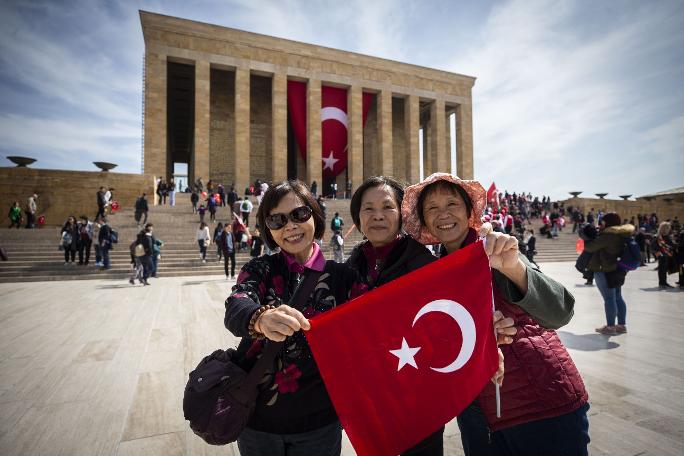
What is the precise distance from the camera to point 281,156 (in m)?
23.9

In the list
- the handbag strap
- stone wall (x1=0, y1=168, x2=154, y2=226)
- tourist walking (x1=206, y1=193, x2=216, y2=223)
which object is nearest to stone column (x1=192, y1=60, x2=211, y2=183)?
stone wall (x1=0, y1=168, x2=154, y2=226)

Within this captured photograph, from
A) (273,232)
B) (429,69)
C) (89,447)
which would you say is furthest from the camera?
(429,69)

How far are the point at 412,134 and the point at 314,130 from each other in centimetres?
832

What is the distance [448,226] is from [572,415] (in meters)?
0.81

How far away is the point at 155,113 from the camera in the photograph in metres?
20.6

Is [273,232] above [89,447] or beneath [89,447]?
above

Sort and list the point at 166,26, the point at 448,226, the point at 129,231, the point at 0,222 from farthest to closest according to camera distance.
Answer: the point at 166,26, the point at 0,222, the point at 129,231, the point at 448,226

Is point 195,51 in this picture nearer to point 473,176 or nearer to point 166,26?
point 166,26

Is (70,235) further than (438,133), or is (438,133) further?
(438,133)

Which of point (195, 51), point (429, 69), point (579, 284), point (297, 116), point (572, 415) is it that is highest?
point (429, 69)

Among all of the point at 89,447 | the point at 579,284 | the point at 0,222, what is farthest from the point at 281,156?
the point at 89,447

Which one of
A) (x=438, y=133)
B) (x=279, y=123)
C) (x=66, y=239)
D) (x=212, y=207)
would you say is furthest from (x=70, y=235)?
(x=438, y=133)

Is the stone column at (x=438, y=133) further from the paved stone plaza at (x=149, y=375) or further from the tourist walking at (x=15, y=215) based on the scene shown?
the tourist walking at (x=15, y=215)

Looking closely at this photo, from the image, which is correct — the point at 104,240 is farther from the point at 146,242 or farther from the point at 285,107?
the point at 285,107
